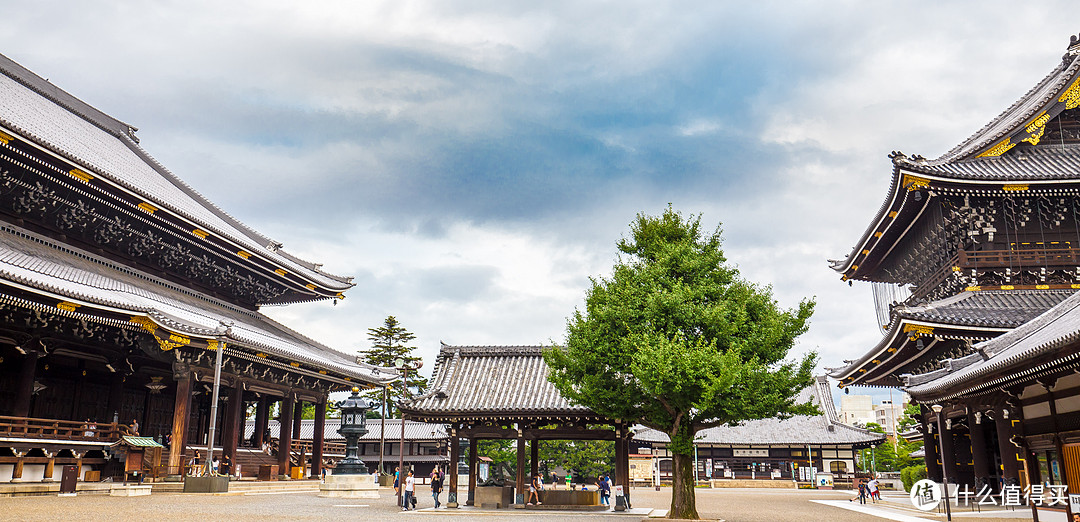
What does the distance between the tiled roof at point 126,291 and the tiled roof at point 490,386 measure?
5.84m

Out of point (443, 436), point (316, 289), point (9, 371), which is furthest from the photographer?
point (443, 436)

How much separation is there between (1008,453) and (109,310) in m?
24.9

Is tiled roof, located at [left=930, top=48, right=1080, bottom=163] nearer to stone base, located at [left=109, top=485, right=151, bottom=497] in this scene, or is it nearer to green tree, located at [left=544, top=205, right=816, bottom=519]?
green tree, located at [left=544, top=205, right=816, bottom=519]

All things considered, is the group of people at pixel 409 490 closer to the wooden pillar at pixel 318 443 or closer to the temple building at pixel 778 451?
the wooden pillar at pixel 318 443

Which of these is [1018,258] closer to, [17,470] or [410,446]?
[17,470]

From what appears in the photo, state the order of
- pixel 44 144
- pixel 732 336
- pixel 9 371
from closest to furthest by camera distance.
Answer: pixel 732 336 → pixel 44 144 → pixel 9 371

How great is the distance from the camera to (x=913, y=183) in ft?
66.0

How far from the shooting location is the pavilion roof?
1781cm

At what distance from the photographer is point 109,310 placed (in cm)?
2028

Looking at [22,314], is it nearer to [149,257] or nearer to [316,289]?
[149,257]

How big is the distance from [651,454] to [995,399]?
1639 inches

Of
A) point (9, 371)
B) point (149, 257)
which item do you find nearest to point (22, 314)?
point (9, 371)

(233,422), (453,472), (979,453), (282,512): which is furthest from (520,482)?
(979,453)

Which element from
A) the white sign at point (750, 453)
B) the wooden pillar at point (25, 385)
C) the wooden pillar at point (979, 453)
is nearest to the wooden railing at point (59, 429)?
the wooden pillar at point (25, 385)
